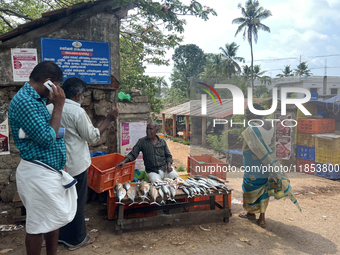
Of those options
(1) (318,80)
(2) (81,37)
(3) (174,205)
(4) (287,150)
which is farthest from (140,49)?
(1) (318,80)

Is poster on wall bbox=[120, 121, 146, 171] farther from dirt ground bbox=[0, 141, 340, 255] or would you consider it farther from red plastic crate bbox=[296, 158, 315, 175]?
red plastic crate bbox=[296, 158, 315, 175]

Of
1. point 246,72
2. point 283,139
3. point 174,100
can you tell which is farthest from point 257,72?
point 283,139

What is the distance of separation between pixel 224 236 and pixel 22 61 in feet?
15.1

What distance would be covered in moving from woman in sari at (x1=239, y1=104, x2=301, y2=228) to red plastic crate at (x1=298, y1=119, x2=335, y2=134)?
4.75m

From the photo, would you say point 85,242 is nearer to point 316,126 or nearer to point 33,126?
point 33,126

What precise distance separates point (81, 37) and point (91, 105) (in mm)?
1352

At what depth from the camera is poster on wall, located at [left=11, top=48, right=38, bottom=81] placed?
15.2 feet

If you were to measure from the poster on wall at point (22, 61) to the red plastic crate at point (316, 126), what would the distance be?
7805 millimetres

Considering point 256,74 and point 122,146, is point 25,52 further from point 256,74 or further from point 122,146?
point 256,74

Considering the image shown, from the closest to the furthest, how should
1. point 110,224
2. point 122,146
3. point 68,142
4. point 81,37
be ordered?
point 68,142, point 110,224, point 81,37, point 122,146

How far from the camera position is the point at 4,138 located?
4.75 metres

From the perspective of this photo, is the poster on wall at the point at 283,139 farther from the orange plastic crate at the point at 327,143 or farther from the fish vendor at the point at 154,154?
the fish vendor at the point at 154,154

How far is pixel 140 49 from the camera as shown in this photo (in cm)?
991

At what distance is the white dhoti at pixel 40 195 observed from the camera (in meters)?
2.20
